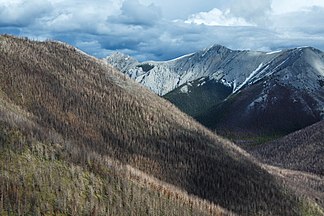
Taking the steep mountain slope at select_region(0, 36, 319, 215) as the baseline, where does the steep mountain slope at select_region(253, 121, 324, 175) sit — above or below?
below

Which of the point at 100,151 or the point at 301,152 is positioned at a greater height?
the point at 100,151

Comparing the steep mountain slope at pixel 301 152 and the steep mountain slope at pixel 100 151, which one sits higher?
the steep mountain slope at pixel 100 151

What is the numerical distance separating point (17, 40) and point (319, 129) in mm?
114077

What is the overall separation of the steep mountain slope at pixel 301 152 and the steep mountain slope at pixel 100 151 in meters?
52.1

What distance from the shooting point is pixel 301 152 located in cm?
14338

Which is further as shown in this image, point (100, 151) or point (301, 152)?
point (301, 152)

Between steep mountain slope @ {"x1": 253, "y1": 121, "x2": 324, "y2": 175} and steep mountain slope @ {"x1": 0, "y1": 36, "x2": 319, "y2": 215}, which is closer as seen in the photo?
steep mountain slope @ {"x1": 0, "y1": 36, "x2": 319, "y2": 215}

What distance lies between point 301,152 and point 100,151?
10184 centimetres

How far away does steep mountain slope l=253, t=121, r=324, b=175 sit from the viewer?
125 meters

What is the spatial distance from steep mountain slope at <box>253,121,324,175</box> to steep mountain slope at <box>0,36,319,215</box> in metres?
52.1

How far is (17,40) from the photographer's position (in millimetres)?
83500

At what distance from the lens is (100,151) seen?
177 feet

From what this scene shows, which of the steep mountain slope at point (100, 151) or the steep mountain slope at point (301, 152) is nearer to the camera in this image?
the steep mountain slope at point (100, 151)

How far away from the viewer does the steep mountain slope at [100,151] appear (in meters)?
32.3
